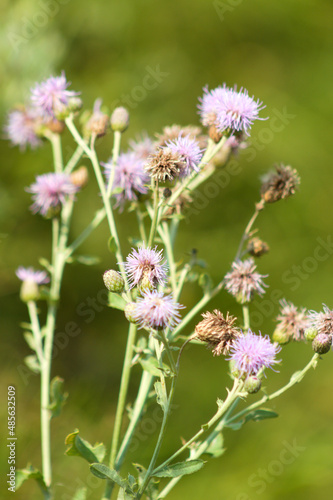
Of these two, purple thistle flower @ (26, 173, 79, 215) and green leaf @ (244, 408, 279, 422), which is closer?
green leaf @ (244, 408, 279, 422)

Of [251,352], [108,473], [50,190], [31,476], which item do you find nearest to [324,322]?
[251,352]

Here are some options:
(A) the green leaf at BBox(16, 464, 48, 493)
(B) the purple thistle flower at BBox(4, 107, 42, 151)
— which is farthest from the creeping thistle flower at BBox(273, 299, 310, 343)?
(B) the purple thistle flower at BBox(4, 107, 42, 151)

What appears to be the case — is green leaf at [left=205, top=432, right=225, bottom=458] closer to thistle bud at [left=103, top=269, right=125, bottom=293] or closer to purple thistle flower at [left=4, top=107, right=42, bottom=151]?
thistle bud at [left=103, top=269, right=125, bottom=293]

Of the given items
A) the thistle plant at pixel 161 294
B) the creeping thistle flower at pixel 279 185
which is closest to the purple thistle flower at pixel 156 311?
the thistle plant at pixel 161 294

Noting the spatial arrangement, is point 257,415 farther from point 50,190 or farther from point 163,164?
point 50,190

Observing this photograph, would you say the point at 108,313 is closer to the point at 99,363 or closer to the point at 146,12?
the point at 99,363

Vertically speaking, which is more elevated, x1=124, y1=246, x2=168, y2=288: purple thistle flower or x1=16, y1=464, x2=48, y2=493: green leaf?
x1=124, y1=246, x2=168, y2=288: purple thistle flower

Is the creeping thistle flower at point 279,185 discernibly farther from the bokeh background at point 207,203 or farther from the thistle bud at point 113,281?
the bokeh background at point 207,203
